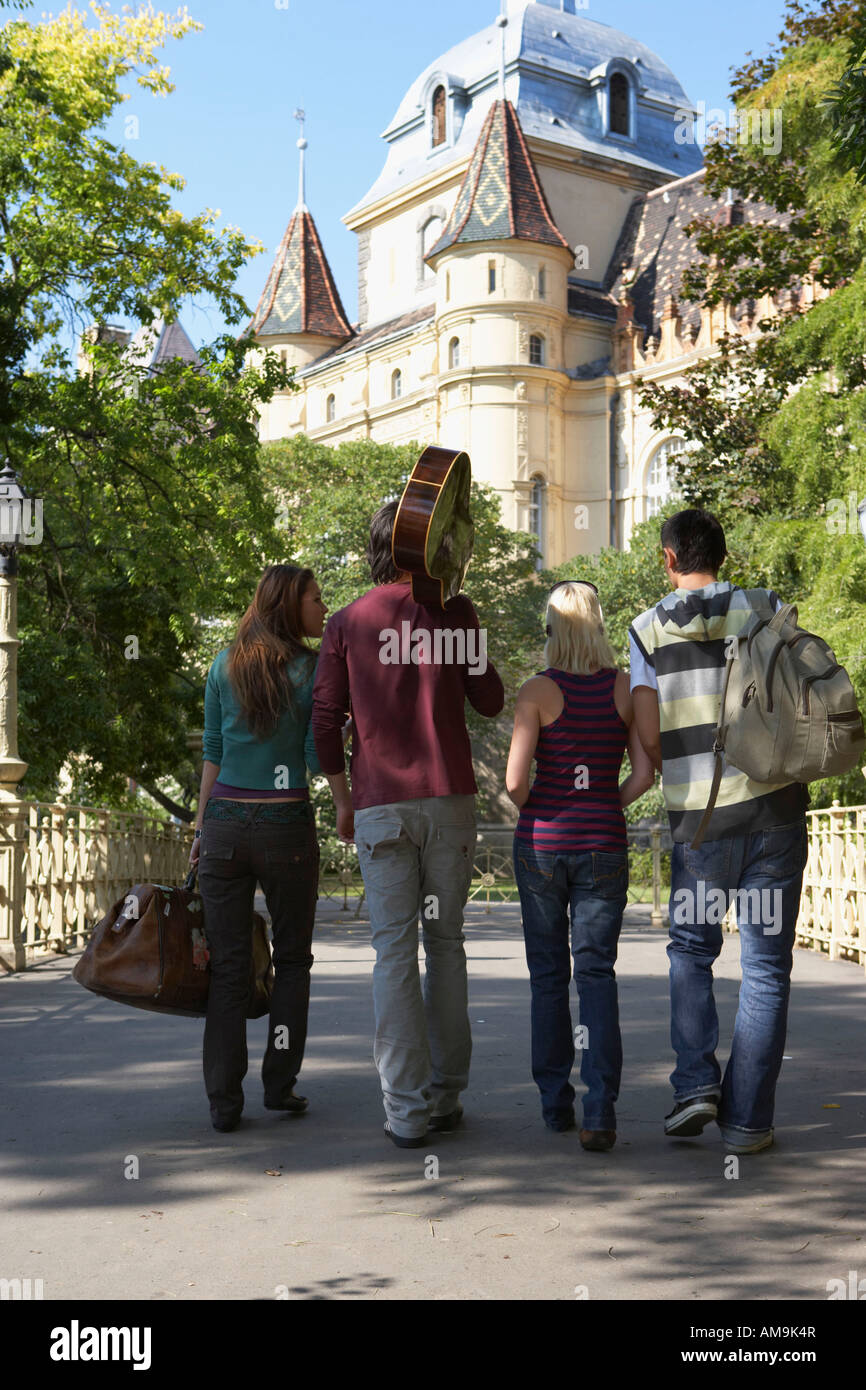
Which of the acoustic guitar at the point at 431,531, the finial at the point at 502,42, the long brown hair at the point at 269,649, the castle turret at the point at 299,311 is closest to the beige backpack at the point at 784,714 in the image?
the acoustic guitar at the point at 431,531

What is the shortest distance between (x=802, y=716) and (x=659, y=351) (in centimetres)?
5975

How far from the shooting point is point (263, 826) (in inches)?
Answer: 212

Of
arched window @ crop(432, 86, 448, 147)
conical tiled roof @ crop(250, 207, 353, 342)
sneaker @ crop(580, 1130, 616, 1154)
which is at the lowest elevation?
sneaker @ crop(580, 1130, 616, 1154)

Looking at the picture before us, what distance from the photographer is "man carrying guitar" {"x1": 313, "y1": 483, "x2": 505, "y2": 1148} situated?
512cm

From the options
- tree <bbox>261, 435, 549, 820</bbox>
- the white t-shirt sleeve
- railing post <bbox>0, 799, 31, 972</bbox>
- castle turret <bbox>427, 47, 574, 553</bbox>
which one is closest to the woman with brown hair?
the white t-shirt sleeve

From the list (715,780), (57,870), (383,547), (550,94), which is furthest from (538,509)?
(715,780)

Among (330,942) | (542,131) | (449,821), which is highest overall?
(542,131)

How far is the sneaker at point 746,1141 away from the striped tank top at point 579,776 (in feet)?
3.21

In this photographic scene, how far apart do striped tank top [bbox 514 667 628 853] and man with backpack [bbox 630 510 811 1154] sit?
128mm

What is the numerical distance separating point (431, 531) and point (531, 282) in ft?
192

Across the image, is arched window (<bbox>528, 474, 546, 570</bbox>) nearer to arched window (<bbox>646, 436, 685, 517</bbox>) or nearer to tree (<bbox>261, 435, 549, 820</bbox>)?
arched window (<bbox>646, 436, 685, 517</bbox>)
